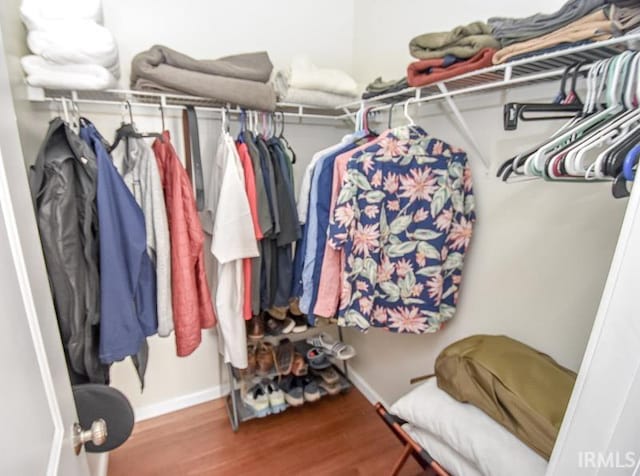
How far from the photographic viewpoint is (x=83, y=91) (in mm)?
1222

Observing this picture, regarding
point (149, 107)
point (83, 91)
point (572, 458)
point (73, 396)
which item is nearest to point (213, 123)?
point (149, 107)

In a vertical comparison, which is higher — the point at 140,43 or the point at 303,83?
the point at 140,43

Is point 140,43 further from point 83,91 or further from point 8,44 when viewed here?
point 8,44

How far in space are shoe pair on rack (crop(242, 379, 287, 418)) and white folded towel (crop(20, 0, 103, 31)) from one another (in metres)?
1.78

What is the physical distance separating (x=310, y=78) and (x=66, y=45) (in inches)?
35.3

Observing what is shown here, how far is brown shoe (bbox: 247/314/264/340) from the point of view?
1.77 metres

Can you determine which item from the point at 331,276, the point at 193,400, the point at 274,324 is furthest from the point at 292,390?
the point at 331,276

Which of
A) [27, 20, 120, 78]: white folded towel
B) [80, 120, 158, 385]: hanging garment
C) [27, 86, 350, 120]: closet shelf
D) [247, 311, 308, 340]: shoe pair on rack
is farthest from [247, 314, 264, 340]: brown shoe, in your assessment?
[27, 20, 120, 78]: white folded towel

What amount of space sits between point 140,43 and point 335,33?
1.00 meters

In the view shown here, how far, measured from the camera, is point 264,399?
1806mm

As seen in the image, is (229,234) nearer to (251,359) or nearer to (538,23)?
(251,359)

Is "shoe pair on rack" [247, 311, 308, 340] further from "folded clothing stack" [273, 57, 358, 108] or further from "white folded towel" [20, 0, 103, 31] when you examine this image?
"white folded towel" [20, 0, 103, 31]

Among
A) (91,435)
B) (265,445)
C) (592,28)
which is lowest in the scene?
(265,445)

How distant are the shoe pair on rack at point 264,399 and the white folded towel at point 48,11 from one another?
178cm
